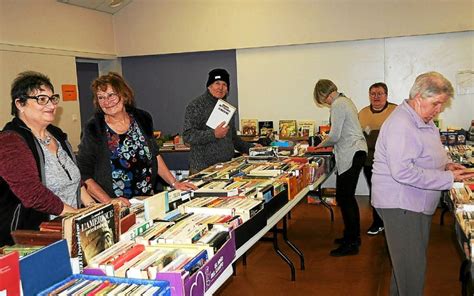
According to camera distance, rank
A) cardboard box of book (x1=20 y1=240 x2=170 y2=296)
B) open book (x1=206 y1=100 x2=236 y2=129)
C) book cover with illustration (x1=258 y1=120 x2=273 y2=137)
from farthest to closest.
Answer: book cover with illustration (x1=258 y1=120 x2=273 y2=137) → open book (x1=206 y1=100 x2=236 y2=129) → cardboard box of book (x1=20 y1=240 x2=170 y2=296)

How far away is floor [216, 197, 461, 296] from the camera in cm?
350

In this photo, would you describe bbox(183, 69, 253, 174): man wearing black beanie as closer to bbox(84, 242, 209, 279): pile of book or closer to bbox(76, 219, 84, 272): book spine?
bbox(84, 242, 209, 279): pile of book

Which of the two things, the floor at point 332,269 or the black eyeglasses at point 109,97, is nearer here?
the black eyeglasses at point 109,97

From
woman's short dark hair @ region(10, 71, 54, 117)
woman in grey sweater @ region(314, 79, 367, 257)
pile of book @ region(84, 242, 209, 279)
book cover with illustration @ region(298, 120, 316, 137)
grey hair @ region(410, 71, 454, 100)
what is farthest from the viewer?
book cover with illustration @ region(298, 120, 316, 137)

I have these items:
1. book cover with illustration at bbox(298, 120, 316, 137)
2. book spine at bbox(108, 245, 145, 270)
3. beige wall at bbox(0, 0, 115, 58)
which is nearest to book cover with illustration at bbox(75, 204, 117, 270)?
book spine at bbox(108, 245, 145, 270)

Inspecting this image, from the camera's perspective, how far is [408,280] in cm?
249

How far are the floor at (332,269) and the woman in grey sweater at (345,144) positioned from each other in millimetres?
235

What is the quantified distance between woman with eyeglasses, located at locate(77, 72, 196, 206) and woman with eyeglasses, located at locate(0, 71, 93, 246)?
0.26m

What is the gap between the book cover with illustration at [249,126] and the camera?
6633 mm

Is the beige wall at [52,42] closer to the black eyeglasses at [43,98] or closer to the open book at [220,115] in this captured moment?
the open book at [220,115]

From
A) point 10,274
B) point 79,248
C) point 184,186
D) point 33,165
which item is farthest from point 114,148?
point 10,274

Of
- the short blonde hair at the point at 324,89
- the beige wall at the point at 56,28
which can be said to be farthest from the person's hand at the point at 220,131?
the beige wall at the point at 56,28

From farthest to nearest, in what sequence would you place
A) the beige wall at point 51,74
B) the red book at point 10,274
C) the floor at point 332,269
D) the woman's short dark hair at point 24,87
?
the beige wall at point 51,74, the floor at point 332,269, the woman's short dark hair at point 24,87, the red book at point 10,274

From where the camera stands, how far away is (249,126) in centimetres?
669
